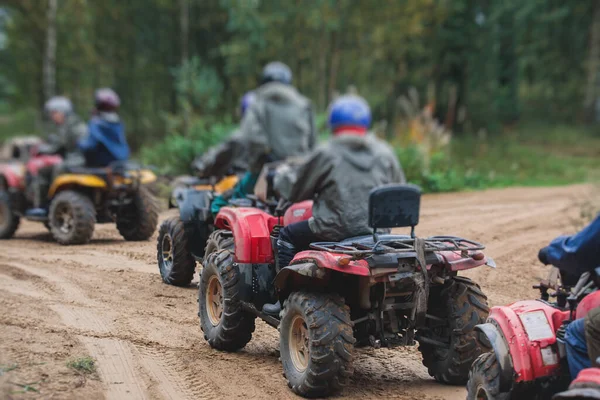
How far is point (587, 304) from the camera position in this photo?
173 inches

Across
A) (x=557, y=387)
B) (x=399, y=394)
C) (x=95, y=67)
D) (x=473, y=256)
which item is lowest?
(x=399, y=394)

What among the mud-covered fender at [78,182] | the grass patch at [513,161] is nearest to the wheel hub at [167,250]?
the mud-covered fender at [78,182]

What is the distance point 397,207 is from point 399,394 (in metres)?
1.31

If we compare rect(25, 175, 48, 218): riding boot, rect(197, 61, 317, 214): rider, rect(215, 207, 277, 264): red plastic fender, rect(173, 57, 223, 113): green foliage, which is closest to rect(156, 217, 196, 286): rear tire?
rect(197, 61, 317, 214): rider

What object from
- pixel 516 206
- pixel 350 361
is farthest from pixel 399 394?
pixel 516 206

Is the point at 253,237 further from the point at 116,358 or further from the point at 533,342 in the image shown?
the point at 533,342

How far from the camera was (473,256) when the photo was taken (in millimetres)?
6285

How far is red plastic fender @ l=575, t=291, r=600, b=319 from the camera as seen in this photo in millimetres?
4352

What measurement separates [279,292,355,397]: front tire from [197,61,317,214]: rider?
3.75 meters

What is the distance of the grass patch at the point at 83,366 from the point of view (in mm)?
6320

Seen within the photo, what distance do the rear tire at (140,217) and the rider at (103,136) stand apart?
742 millimetres

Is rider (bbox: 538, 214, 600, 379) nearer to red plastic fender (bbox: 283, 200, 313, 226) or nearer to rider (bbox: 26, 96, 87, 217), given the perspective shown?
red plastic fender (bbox: 283, 200, 313, 226)

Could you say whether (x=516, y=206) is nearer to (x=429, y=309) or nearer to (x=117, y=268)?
(x=117, y=268)

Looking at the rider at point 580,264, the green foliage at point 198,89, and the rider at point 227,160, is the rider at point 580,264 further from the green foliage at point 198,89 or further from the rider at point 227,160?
the green foliage at point 198,89
